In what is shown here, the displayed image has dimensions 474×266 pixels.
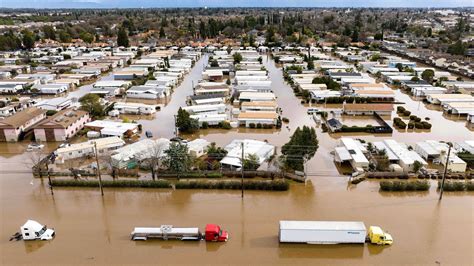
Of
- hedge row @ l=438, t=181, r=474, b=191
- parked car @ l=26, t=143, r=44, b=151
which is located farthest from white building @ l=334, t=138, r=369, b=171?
parked car @ l=26, t=143, r=44, b=151

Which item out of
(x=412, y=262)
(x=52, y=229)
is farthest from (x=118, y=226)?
(x=412, y=262)

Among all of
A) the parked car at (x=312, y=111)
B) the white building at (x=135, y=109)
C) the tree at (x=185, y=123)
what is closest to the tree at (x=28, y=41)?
the white building at (x=135, y=109)

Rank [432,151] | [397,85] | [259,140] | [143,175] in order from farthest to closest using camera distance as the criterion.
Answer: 1. [397,85]
2. [259,140]
3. [432,151]
4. [143,175]

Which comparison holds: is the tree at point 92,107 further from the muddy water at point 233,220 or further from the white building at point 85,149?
the muddy water at point 233,220

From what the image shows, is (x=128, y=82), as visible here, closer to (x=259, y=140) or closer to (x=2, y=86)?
(x=2, y=86)

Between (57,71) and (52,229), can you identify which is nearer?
(52,229)

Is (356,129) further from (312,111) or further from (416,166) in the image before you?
(416,166)

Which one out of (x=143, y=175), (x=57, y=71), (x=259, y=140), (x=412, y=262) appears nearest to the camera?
(x=412, y=262)

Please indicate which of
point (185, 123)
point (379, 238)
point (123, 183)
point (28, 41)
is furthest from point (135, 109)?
point (28, 41)
